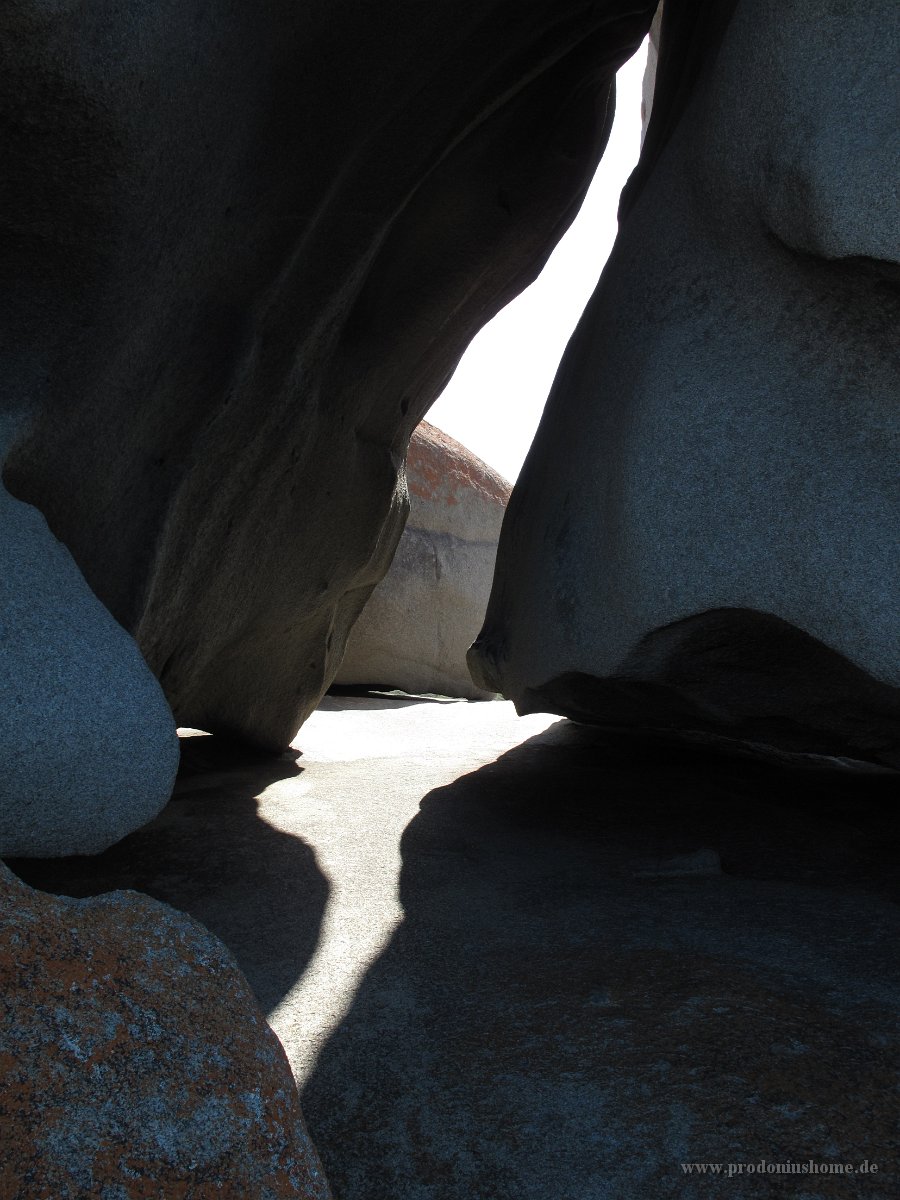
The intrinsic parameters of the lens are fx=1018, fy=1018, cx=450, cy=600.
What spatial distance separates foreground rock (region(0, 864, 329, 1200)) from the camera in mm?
907

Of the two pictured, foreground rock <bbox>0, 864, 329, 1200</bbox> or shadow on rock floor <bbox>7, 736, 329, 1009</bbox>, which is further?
shadow on rock floor <bbox>7, 736, 329, 1009</bbox>

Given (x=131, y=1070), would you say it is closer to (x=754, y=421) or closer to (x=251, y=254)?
(x=754, y=421)

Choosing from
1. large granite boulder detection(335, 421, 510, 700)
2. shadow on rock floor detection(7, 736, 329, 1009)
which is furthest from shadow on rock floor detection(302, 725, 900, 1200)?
large granite boulder detection(335, 421, 510, 700)

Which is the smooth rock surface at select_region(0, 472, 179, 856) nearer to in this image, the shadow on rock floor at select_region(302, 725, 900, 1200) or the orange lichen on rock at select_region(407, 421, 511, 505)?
the shadow on rock floor at select_region(302, 725, 900, 1200)

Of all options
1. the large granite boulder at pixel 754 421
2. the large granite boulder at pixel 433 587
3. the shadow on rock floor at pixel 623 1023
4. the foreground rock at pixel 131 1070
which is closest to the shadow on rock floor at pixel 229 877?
the shadow on rock floor at pixel 623 1023

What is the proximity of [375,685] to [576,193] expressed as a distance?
3.92 m

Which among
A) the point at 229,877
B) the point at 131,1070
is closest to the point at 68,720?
the point at 131,1070

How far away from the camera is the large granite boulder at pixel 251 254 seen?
2137mm

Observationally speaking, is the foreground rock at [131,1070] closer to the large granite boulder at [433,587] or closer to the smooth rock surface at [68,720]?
the smooth rock surface at [68,720]

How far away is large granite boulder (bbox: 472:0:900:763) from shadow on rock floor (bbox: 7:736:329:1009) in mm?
875

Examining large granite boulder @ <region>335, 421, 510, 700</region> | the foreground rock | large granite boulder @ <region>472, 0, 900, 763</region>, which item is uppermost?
large granite boulder @ <region>472, 0, 900, 763</region>

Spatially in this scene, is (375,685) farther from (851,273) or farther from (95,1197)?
(95,1197)

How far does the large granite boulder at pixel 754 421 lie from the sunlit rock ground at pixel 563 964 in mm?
440

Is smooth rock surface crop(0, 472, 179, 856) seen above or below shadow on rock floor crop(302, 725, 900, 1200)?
above
